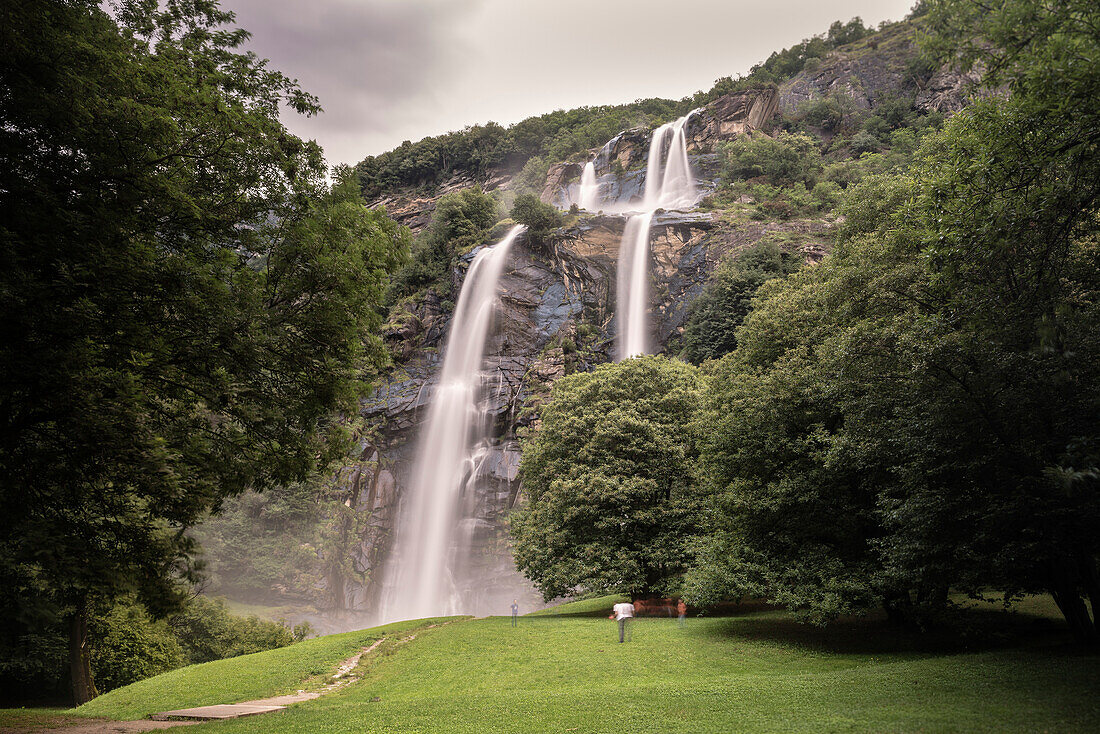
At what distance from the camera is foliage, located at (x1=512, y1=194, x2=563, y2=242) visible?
49.5 metres

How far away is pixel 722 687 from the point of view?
10.6 m

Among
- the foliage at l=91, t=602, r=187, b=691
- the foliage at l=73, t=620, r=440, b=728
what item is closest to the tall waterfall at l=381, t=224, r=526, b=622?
the foliage at l=91, t=602, r=187, b=691

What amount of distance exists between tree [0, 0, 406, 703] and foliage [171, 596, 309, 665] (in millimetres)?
21801

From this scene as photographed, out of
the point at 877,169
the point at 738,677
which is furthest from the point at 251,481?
the point at 877,169

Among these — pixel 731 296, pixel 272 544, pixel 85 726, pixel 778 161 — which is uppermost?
pixel 778 161

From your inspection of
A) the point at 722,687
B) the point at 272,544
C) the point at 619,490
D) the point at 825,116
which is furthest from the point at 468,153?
the point at 722,687

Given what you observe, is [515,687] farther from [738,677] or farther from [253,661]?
[253,661]

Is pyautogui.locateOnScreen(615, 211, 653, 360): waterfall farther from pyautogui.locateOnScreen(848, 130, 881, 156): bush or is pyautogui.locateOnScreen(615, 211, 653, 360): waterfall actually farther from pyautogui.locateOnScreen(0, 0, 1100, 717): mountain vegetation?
pyautogui.locateOnScreen(848, 130, 881, 156): bush

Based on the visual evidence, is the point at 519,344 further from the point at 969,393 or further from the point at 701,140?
the point at 969,393

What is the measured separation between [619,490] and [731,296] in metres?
19.8

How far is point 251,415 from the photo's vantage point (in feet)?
29.6

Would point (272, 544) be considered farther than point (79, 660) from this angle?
Yes

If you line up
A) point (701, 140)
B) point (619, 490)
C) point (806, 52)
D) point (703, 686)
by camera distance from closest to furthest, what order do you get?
point (703, 686) → point (619, 490) → point (701, 140) → point (806, 52)

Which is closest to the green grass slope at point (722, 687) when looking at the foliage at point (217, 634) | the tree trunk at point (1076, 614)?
the tree trunk at point (1076, 614)
